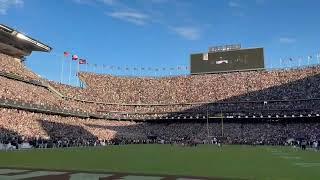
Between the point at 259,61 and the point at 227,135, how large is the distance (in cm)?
2741

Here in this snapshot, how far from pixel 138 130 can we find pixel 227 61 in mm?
31554

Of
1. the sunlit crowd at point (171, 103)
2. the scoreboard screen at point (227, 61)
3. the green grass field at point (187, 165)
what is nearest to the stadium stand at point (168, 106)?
the sunlit crowd at point (171, 103)

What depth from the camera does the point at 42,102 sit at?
80.2 m

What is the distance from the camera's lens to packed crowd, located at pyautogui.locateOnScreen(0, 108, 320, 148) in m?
65.7

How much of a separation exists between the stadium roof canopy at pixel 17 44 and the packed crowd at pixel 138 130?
1642cm

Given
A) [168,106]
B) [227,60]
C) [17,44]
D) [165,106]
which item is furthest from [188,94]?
[17,44]

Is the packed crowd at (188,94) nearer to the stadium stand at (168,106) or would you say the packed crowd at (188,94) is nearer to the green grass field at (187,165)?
the stadium stand at (168,106)

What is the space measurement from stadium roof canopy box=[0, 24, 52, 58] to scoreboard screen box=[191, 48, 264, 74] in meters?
39.8

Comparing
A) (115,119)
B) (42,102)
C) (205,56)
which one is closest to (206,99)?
(205,56)

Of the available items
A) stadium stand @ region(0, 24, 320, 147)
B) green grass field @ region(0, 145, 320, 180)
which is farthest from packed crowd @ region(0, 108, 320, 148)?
green grass field @ region(0, 145, 320, 180)

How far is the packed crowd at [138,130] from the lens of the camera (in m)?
65.7

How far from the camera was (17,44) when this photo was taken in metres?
87.4

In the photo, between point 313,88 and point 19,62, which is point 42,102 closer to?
point 19,62

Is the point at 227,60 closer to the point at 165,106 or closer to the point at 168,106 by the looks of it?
the point at 168,106
